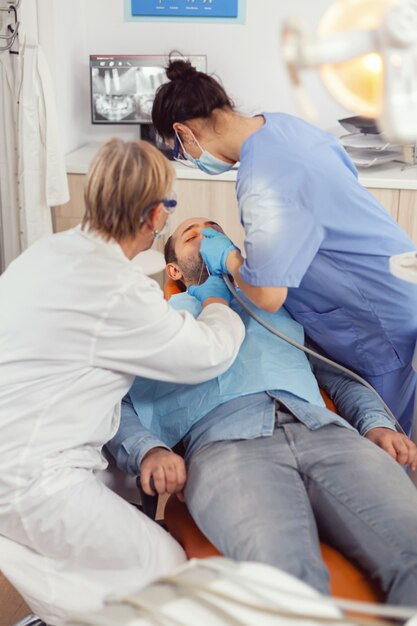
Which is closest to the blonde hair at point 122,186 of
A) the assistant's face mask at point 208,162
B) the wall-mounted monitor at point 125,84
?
the assistant's face mask at point 208,162

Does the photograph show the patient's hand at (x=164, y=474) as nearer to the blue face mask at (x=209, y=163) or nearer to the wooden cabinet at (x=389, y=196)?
the blue face mask at (x=209, y=163)

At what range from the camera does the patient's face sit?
1.94m

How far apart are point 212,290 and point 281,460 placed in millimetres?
450

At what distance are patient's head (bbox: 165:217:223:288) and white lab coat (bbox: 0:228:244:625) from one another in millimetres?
547

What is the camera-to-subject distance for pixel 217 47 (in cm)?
354

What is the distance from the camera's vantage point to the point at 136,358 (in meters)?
1.36

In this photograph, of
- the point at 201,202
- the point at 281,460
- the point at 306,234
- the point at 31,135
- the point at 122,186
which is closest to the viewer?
the point at 122,186

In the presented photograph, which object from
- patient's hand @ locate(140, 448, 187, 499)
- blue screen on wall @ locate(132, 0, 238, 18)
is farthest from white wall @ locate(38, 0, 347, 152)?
patient's hand @ locate(140, 448, 187, 499)

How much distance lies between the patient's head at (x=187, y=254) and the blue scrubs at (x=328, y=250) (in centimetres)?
24

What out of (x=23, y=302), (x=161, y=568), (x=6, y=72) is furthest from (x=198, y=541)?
(x=6, y=72)

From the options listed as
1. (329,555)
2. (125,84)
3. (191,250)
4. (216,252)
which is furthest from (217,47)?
(329,555)

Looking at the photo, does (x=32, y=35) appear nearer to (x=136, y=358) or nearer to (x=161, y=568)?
(x=136, y=358)

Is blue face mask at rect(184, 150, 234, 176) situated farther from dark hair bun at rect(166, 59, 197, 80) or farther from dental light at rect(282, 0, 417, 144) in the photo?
dental light at rect(282, 0, 417, 144)

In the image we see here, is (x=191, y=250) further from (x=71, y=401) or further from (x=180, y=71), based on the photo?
(x=71, y=401)
